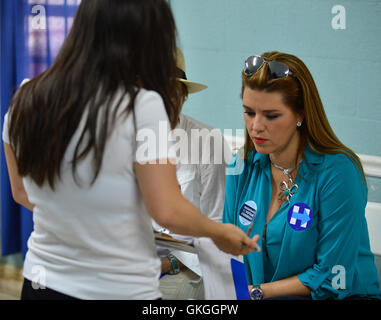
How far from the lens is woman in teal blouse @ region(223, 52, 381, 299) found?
1.51 metres

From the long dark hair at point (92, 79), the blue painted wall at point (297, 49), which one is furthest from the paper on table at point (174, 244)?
the blue painted wall at point (297, 49)

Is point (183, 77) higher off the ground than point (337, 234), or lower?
higher

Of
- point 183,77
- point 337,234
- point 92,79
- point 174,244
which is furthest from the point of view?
point 183,77

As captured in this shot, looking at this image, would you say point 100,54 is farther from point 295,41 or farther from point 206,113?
point 206,113

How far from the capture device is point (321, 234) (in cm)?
155

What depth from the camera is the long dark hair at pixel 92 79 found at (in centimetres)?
90

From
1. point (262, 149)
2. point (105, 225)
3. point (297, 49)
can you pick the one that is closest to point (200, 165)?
point (262, 149)

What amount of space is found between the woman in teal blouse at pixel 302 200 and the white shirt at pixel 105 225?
0.67m

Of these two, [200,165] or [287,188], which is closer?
[287,188]

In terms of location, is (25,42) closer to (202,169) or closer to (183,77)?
(183,77)

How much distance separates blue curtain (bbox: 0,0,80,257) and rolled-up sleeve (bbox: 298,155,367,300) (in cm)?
176

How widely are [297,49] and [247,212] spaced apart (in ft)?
3.08
